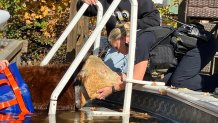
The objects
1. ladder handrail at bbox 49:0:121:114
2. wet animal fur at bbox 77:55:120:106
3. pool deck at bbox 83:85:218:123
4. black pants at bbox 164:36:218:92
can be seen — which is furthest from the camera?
black pants at bbox 164:36:218:92

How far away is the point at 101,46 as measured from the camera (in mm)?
6391

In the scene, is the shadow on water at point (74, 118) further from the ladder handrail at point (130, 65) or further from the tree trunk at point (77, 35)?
the tree trunk at point (77, 35)

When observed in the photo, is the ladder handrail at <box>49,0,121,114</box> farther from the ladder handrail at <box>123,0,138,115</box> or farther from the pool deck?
the pool deck

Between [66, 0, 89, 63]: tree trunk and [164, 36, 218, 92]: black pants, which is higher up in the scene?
[66, 0, 89, 63]: tree trunk

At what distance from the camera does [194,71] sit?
17.7 feet

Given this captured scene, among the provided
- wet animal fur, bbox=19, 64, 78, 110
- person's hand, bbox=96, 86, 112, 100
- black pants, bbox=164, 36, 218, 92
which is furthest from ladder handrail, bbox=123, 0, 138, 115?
black pants, bbox=164, 36, 218, 92

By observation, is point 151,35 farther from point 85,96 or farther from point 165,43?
point 85,96

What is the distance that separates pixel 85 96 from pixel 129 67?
670mm

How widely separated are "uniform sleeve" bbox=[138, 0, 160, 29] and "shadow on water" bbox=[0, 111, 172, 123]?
1.00 meters

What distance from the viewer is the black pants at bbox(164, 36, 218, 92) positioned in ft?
17.5

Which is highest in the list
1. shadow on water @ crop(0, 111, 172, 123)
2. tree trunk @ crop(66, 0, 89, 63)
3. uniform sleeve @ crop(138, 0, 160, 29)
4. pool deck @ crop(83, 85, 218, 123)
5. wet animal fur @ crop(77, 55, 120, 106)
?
uniform sleeve @ crop(138, 0, 160, 29)

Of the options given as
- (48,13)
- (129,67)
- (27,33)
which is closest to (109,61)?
(129,67)

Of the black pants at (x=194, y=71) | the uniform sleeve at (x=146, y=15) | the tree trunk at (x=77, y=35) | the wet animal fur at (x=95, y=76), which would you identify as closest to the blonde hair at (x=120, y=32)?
the wet animal fur at (x=95, y=76)

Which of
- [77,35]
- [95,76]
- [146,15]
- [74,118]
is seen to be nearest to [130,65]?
[95,76]
